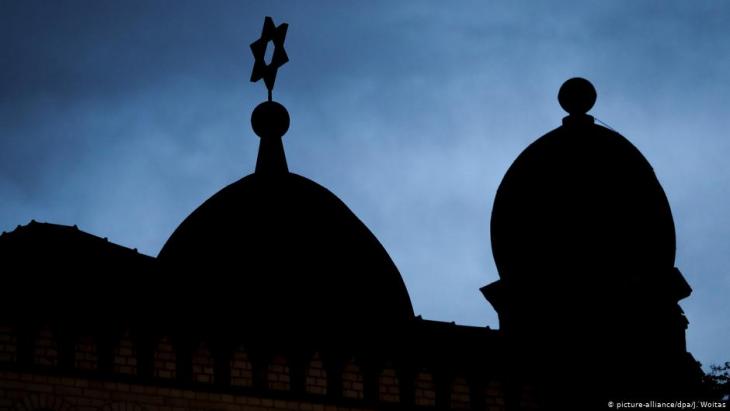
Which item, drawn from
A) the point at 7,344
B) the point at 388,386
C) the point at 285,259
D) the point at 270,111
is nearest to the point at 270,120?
the point at 270,111

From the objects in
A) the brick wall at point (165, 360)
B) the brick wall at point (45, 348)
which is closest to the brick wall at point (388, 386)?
the brick wall at point (165, 360)

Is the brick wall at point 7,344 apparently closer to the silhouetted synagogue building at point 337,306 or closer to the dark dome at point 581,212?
the silhouetted synagogue building at point 337,306

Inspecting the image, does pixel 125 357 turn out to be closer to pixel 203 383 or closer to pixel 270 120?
pixel 203 383

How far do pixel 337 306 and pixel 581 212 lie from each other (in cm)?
453

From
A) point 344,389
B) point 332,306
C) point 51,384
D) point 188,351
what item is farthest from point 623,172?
→ point 51,384

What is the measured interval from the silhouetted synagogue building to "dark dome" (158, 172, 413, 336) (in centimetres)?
4

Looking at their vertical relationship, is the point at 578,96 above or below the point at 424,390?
above

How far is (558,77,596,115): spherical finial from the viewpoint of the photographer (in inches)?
968

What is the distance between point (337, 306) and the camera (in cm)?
2248

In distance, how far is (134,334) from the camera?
18.2 metres

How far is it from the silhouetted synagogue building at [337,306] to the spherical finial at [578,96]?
0.04m

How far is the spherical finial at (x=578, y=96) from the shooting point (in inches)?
968

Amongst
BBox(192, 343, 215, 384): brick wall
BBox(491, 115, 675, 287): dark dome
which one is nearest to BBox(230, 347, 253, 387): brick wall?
BBox(192, 343, 215, 384): brick wall

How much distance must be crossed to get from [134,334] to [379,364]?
3713 mm
